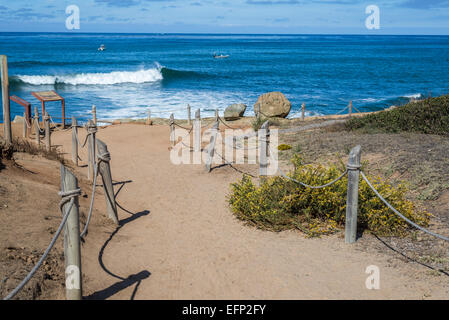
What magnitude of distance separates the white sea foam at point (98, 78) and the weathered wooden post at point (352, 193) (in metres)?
38.5

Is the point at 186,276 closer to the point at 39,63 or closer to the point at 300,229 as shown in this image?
the point at 300,229

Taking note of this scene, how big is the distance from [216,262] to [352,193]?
1.98 m

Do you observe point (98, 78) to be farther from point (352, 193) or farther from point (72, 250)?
point (72, 250)

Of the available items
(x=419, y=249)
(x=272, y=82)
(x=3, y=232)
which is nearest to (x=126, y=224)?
(x=3, y=232)

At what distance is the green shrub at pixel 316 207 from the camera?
6.13 meters

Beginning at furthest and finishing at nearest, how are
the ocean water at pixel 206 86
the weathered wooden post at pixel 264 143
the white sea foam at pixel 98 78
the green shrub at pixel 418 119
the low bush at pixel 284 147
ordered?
the white sea foam at pixel 98 78, the ocean water at pixel 206 86, the low bush at pixel 284 147, the green shrub at pixel 418 119, the weathered wooden post at pixel 264 143

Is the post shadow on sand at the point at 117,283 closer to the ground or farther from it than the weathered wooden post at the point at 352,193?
closer to the ground

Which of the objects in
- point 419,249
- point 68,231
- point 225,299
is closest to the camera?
point 68,231

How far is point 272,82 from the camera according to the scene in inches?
1631

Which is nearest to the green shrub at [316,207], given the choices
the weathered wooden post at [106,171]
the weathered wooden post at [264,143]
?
the weathered wooden post at [264,143]

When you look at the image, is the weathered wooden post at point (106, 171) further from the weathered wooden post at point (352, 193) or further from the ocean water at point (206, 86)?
the ocean water at point (206, 86)

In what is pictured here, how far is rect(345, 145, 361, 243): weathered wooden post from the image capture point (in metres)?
5.43

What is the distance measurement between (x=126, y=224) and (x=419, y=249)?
4285 millimetres

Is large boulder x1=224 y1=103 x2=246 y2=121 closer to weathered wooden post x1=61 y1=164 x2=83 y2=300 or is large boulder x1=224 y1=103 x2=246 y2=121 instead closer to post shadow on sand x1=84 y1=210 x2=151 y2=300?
post shadow on sand x1=84 y1=210 x2=151 y2=300
